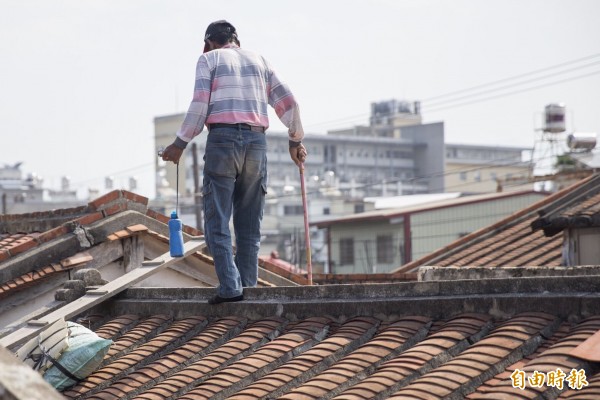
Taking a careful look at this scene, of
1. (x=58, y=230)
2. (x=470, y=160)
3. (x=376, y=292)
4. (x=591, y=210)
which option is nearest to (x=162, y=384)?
(x=376, y=292)

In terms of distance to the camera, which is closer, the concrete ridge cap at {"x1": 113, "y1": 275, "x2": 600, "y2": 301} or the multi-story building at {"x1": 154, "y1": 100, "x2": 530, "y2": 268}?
the concrete ridge cap at {"x1": 113, "y1": 275, "x2": 600, "y2": 301}

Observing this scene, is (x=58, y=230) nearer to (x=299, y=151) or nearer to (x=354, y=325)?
(x=299, y=151)

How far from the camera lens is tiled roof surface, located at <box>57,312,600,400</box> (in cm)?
532

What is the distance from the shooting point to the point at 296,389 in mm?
5883

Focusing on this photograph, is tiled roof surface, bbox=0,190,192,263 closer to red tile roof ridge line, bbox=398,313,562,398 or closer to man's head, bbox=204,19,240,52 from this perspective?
man's head, bbox=204,19,240,52

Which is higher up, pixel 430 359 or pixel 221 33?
pixel 221 33

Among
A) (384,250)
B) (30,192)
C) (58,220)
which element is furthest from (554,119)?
(30,192)

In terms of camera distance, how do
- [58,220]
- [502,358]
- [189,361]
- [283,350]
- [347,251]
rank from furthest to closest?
[347,251] → [58,220] → [189,361] → [283,350] → [502,358]

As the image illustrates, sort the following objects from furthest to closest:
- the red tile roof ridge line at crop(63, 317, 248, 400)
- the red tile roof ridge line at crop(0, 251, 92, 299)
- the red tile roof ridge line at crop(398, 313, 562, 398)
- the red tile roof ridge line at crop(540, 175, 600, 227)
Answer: the red tile roof ridge line at crop(540, 175, 600, 227) → the red tile roof ridge line at crop(0, 251, 92, 299) → the red tile roof ridge line at crop(63, 317, 248, 400) → the red tile roof ridge line at crop(398, 313, 562, 398)

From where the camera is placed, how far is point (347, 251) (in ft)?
134

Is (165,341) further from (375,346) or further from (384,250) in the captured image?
(384,250)

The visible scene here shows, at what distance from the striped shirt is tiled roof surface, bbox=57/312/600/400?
4.68 feet

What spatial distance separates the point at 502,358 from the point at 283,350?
5.35 feet

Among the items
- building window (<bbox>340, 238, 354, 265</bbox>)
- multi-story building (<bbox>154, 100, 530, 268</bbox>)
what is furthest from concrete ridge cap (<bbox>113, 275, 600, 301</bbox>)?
multi-story building (<bbox>154, 100, 530, 268</bbox>)
